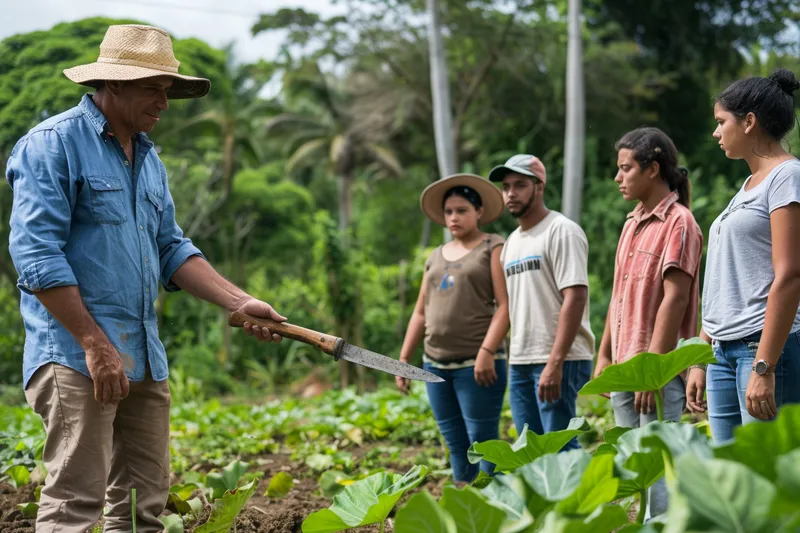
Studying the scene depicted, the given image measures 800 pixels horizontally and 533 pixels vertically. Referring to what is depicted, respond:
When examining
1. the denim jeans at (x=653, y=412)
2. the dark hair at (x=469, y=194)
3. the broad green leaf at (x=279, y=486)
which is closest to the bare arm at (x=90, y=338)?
the broad green leaf at (x=279, y=486)

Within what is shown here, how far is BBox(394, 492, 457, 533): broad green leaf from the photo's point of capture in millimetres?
1693

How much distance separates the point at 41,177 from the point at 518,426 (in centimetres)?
250

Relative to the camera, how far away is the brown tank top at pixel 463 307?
445 centimetres

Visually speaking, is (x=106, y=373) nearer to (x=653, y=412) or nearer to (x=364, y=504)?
(x=364, y=504)

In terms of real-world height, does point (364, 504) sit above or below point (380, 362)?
below

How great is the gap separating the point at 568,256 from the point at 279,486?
1.71 metres

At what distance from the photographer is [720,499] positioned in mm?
1430

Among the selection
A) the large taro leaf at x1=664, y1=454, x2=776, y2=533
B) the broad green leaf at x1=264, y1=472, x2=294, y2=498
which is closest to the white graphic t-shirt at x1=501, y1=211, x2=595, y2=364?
the broad green leaf at x1=264, y1=472, x2=294, y2=498

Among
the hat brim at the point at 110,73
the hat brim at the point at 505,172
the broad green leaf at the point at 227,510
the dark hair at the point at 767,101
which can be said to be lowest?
the broad green leaf at the point at 227,510

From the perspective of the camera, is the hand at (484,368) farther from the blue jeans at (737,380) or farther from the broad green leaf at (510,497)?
the broad green leaf at (510,497)

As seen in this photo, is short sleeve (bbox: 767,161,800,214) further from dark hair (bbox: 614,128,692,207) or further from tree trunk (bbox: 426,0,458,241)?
tree trunk (bbox: 426,0,458,241)

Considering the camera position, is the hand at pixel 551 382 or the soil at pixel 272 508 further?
the hand at pixel 551 382

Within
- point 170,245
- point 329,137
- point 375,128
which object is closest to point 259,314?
point 170,245

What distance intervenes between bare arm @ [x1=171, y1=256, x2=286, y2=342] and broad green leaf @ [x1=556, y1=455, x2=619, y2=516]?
1517mm
